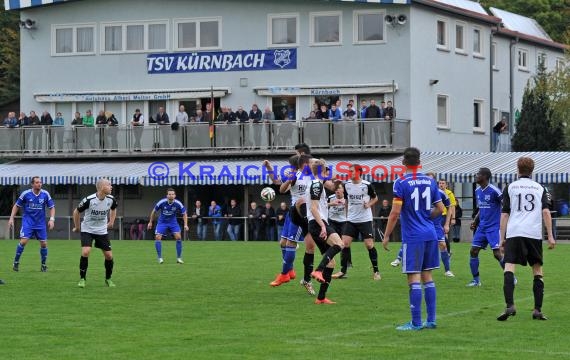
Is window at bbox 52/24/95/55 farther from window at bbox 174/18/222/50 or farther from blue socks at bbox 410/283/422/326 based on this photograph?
blue socks at bbox 410/283/422/326

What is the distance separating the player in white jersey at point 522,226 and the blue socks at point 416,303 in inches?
58.3

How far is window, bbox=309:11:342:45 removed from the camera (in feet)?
163

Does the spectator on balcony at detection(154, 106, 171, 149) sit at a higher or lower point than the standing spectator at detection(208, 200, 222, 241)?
higher

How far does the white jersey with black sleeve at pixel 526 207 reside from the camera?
49.0 ft

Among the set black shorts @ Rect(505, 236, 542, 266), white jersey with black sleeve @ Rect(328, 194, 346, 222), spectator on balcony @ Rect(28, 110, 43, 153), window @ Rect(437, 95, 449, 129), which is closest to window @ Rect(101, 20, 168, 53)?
spectator on balcony @ Rect(28, 110, 43, 153)

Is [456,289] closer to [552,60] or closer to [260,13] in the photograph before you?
[260,13]

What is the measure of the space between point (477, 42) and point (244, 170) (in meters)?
13.4

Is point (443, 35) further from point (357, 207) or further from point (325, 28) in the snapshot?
point (357, 207)

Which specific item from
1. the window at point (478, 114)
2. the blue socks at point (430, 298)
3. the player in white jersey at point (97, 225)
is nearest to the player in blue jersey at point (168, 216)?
the player in white jersey at point (97, 225)

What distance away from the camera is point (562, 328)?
14.3 meters

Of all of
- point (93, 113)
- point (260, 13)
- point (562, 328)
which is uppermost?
point (260, 13)

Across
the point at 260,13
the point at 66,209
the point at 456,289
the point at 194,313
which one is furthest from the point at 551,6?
the point at 194,313

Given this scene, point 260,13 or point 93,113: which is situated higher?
point 260,13

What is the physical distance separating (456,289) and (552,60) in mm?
44854
